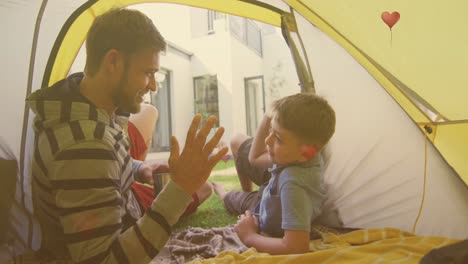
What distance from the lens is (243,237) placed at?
131cm

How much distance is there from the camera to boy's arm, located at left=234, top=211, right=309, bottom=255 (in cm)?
112

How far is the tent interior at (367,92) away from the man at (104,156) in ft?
1.16

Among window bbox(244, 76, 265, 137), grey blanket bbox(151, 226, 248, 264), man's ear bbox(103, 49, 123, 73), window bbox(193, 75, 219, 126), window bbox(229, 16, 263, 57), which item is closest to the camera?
man's ear bbox(103, 49, 123, 73)

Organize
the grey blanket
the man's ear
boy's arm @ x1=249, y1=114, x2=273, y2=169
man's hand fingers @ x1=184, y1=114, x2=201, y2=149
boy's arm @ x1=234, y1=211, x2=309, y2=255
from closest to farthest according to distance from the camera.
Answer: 1. man's hand fingers @ x1=184, y1=114, x2=201, y2=149
2. the man's ear
3. boy's arm @ x1=234, y1=211, x2=309, y2=255
4. the grey blanket
5. boy's arm @ x1=249, y1=114, x2=273, y2=169

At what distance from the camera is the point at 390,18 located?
1.12 meters

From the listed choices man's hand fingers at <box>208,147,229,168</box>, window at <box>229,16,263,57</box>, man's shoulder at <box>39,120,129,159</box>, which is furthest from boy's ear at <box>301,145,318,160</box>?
window at <box>229,16,263,57</box>

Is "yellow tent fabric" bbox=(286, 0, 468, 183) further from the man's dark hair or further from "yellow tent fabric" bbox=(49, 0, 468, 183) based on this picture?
the man's dark hair

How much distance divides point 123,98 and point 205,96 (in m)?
5.02

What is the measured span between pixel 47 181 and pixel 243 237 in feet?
2.23

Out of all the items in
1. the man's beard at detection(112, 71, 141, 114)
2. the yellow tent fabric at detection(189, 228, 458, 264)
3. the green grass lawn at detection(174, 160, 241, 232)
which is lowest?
the green grass lawn at detection(174, 160, 241, 232)

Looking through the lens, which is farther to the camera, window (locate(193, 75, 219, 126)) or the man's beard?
window (locate(193, 75, 219, 126))

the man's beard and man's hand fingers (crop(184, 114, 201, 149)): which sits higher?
the man's beard

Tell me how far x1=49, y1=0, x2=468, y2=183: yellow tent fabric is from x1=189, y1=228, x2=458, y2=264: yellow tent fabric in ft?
0.94

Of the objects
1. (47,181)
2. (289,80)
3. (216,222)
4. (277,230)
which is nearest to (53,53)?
(47,181)
